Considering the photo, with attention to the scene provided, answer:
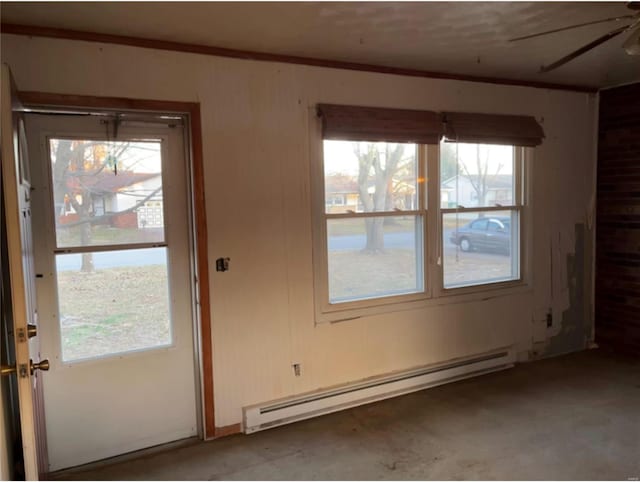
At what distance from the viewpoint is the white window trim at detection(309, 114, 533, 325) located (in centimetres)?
321

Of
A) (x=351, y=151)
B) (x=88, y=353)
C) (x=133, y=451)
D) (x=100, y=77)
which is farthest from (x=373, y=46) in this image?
(x=133, y=451)

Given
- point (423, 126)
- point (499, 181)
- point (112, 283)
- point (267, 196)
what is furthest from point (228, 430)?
point (499, 181)

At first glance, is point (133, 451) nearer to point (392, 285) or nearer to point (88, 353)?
point (88, 353)

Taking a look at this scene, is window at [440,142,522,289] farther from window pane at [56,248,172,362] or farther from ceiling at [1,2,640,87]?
window pane at [56,248,172,362]

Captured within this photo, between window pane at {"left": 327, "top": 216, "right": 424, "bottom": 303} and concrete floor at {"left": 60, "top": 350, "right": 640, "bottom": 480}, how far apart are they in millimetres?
792

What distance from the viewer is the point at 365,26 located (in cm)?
256

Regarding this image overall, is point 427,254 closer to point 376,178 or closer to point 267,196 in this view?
point 376,178

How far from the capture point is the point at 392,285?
11.7 feet

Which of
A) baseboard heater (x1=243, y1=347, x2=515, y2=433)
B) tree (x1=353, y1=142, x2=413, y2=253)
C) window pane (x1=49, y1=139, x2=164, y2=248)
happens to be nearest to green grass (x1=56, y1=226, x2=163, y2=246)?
window pane (x1=49, y1=139, x2=164, y2=248)

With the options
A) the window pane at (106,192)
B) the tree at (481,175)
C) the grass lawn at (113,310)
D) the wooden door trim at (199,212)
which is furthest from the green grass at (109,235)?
the tree at (481,175)

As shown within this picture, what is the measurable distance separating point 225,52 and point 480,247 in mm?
2430

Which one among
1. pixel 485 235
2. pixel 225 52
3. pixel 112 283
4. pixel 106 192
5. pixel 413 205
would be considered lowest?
pixel 112 283

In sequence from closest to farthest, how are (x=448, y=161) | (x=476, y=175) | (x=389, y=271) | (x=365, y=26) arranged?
(x=365, y=26), (x=389, y=271), (x=448, y=161), (x=476, y=175)

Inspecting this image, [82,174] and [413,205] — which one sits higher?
[82,174]
